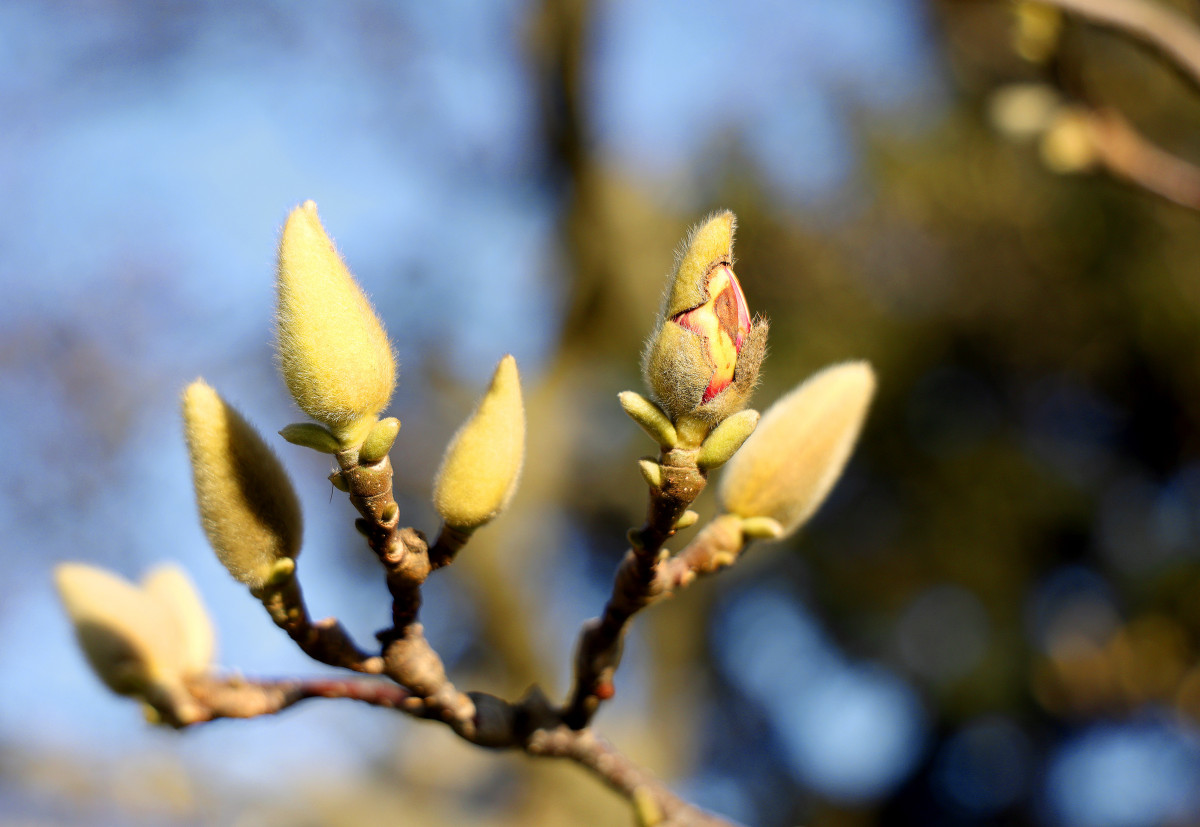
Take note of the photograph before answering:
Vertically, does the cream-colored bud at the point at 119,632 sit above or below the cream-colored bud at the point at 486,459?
below

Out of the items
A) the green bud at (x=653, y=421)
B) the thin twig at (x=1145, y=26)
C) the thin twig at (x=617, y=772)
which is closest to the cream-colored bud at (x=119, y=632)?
the thin twig at (x=617, y=772)

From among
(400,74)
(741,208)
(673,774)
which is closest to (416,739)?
(673,774)

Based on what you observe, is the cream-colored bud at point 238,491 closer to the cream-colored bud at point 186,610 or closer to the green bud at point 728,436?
the cream-colored bud at point 186,610

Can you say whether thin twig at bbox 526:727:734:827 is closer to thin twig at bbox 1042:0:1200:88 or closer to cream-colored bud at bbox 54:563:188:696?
cream-colored bud at bbox 54:563:188:696

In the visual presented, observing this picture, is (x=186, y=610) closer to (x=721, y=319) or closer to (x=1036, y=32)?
(x=721, y=319)

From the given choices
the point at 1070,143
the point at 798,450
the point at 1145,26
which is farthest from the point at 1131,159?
the point at 798,450

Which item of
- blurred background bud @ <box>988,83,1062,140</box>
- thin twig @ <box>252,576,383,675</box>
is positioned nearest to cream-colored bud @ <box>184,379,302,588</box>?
thin twig @ <box>252,576,383,675</box>

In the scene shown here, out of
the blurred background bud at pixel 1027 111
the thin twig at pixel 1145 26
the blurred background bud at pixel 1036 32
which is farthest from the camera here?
the blurred background bud at pixel 1027 111
